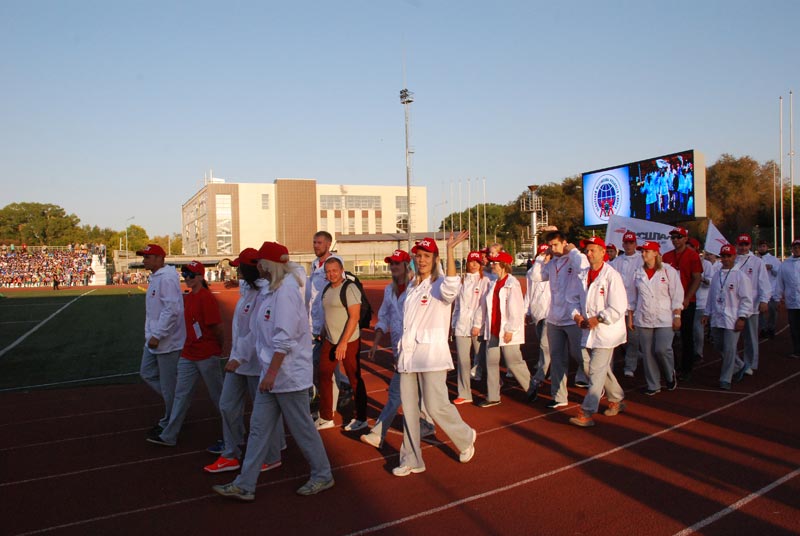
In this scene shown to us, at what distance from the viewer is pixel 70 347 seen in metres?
15.9

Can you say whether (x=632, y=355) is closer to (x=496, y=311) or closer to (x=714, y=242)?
(x=496, y=311)

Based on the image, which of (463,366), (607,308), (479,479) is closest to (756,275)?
(607,308)

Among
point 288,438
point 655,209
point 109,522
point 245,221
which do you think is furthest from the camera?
point 245,221

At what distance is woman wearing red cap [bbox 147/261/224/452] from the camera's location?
6.51 meters

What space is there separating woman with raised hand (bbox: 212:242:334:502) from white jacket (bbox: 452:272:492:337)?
12.0 feet

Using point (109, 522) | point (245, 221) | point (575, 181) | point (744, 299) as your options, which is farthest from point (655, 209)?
point (245, 221)

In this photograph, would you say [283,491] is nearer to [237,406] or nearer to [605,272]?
[237,406]

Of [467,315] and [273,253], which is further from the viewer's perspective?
[467,315]

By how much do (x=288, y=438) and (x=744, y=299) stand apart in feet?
21.6

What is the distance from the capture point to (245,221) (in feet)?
285

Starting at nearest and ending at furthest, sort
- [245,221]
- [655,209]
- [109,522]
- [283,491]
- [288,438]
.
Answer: [109,522] < [283,491] < [288,438] < [655,209] < [245,221]

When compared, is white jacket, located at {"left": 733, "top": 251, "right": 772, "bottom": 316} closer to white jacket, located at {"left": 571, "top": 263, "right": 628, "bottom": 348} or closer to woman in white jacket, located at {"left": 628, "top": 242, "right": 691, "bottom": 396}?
woman in white jacket, located at {"left": 628, "top": 242, "right": 691, "bottom": 396}

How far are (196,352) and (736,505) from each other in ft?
16.7

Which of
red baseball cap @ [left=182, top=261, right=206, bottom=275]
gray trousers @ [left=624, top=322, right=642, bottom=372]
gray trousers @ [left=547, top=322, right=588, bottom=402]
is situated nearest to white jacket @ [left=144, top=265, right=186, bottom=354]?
red baseball cap @ [left=182, top=261, right=206, bottom=275]
